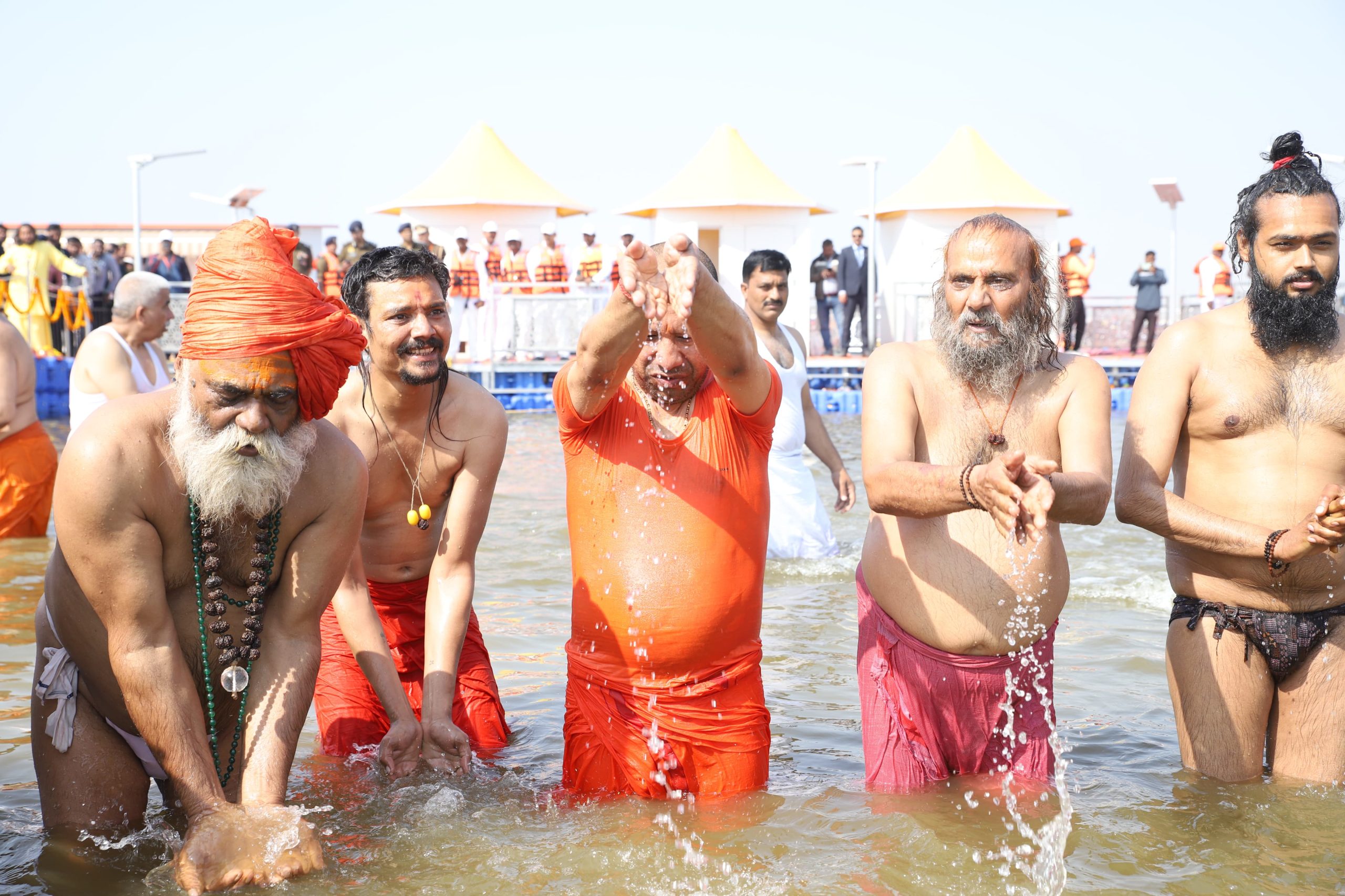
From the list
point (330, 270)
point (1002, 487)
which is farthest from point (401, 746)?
point (330, 270)

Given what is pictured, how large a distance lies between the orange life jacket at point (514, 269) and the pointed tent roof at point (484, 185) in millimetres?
3655

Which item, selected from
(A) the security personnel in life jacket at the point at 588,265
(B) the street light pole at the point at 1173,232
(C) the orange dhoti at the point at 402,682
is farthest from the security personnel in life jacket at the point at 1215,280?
(C) the orange dhoti at the point at 402,682

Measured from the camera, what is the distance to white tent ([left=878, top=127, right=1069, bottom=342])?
1053 inches

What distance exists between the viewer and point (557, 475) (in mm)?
14008

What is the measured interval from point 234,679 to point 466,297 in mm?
18487

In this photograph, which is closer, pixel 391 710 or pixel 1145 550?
pixel 391 710

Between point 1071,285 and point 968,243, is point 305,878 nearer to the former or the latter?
point 968,243

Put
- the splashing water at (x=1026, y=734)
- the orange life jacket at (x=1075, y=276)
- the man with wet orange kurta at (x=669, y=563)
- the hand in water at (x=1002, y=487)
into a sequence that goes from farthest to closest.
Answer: the orange life jacket at (x=1075, y=276) < the man with wet orange kurta at (x=669, y=563) < the splashing water at (x=1026, y=734) < the hand in water at (x=1002, y=487)

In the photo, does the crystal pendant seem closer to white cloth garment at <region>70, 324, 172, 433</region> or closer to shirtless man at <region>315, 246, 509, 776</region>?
shirtless man at <region>315, 246, 509, 776</region>

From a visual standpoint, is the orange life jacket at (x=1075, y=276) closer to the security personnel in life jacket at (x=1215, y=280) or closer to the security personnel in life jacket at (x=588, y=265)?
the security personnel in life jacket at (x=1215, y=280)

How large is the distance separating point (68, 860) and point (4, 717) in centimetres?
203

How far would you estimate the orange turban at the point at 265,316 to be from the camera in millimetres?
3289

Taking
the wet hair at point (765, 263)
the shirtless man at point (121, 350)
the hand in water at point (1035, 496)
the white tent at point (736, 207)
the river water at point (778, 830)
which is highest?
the white tent at point (736, 207)

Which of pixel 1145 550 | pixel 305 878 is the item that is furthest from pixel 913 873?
pixel 1145 550
